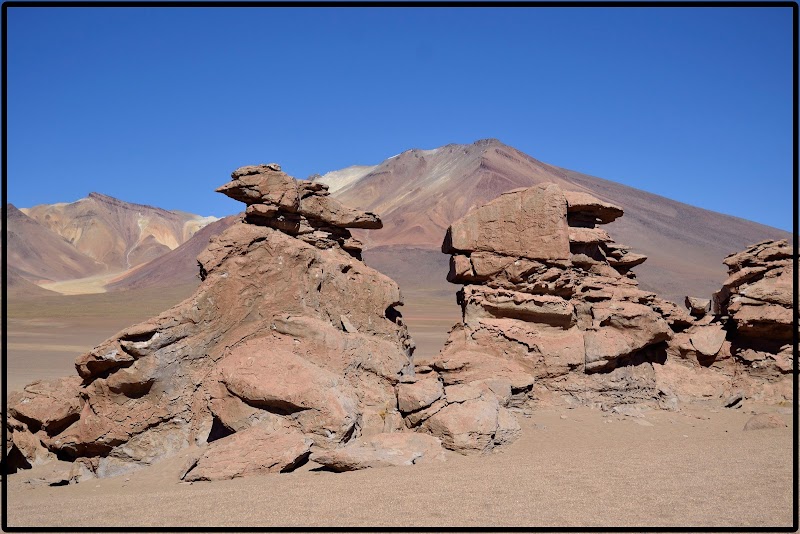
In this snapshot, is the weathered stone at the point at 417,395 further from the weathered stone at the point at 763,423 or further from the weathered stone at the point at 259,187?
the weathered stone at the point at 763,423

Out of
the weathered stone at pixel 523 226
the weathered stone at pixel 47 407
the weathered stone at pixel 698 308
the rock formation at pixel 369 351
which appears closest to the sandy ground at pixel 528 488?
the rock formation at pixel 369 351

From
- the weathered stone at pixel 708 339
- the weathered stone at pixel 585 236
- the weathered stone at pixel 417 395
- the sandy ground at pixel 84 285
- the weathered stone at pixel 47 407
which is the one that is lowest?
the weathered stone at pixel 47 407

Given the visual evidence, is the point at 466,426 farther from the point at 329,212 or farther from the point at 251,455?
the point at 329,212

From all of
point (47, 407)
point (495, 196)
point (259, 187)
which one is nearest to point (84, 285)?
point (495, 196)

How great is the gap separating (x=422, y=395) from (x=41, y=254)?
124m

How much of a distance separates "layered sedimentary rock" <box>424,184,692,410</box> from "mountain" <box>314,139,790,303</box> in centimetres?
5960

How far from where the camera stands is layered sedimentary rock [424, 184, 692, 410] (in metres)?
11.7

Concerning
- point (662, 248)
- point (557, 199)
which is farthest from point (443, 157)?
point (557, 199)

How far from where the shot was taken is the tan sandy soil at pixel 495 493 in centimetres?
595

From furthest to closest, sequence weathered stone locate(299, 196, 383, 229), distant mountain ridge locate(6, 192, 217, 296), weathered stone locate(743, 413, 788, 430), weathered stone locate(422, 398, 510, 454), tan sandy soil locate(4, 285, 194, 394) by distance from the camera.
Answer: distant mountain ridge locate(6, 192, 217, 296), tan sandy soil locate(4, 285, 194, 394), weathered stone locate(299, 196, 383, 229), weathered stone locate(743, 413, 788, 430), weathered stone locate(422, 398, 510, 454)

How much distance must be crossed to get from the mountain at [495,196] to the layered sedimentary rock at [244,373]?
63.0m

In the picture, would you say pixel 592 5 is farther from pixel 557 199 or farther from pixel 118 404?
pixel 118 404

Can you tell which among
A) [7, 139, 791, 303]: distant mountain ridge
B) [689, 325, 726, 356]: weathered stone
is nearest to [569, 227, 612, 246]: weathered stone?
[689, 325, 726, 356]: weathered stone

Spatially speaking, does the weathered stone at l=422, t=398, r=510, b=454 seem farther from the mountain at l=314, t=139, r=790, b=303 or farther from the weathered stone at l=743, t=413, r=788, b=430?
the mountain at l=314, t=139, r=790, b=303
